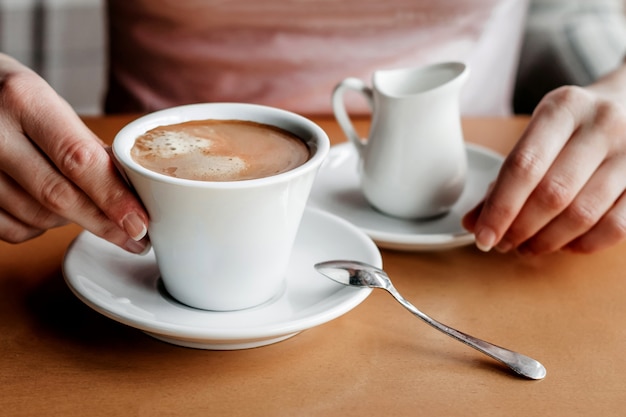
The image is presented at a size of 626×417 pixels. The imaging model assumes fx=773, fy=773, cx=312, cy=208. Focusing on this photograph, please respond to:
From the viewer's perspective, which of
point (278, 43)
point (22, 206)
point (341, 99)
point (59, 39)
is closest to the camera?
point (22, 206)

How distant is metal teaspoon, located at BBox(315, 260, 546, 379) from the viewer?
62 centimetres

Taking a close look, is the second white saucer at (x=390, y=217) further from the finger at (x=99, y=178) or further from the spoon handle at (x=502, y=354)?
the finger at (x=99, y=178)

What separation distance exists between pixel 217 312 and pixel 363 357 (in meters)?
0.13

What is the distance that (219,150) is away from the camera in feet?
2.20

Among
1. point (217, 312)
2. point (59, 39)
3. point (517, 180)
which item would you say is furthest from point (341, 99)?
point (59, 39)

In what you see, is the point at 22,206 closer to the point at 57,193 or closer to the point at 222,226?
the point at 57,193

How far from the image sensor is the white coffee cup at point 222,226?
59 centimetres

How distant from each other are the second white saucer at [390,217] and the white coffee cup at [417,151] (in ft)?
0.06

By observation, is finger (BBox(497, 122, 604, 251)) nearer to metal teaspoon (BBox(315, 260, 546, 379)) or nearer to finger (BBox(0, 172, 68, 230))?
metal teaspoon (BBox(315, 260, 546, 379))

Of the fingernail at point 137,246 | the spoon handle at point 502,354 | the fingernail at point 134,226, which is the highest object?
the fingernail at point 134,226

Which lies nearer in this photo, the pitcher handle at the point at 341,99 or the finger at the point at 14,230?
the finger at the point at 14,230

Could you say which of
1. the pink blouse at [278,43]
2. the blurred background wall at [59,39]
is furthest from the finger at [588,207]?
the blurred background wall at [59,39]

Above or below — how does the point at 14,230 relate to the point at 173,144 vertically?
below

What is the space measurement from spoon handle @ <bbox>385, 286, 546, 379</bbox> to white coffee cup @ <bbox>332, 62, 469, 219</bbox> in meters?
0.24
